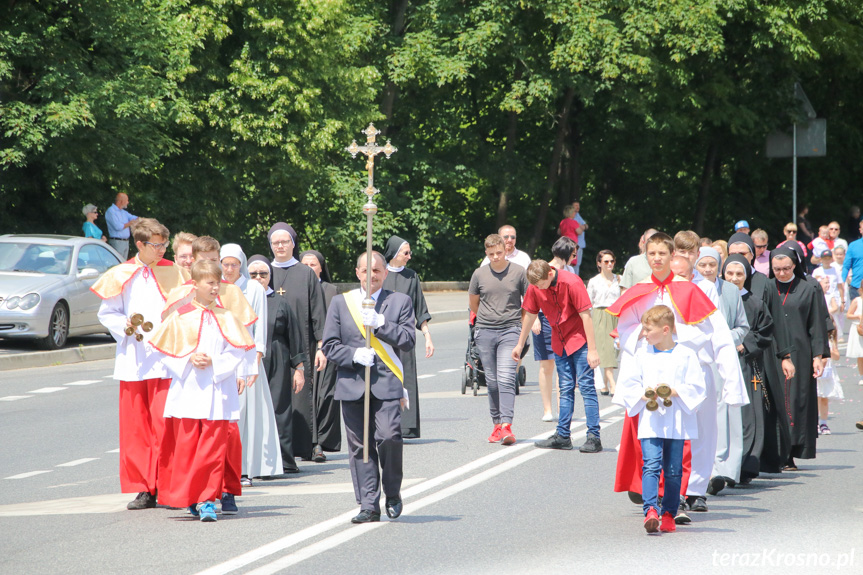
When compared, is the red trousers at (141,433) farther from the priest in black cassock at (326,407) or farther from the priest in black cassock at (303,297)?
the priest in black cassock at (326,407)

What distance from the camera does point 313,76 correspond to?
30812 millimetres

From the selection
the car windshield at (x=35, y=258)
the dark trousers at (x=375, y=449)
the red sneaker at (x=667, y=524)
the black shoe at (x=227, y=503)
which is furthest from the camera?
the car windshield at (x=35, y=258)

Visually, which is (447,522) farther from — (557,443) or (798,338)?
(798,338)

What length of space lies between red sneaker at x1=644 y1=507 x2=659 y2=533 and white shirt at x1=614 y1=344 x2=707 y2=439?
1.49ft

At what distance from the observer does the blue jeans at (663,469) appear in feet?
25.9

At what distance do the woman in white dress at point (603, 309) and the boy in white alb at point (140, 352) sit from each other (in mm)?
7872

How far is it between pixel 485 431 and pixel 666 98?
27.0 meters

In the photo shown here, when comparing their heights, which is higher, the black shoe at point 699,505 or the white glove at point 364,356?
the white glove at point 364,356

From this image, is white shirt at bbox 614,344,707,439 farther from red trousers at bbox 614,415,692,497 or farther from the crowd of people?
red trousers at bbox 614,415,692,497

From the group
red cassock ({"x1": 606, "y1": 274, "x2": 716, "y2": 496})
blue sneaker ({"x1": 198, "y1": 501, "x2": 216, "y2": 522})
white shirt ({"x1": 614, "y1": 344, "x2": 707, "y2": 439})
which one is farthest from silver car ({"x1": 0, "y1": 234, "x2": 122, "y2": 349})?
white shirt ({"x1": 614, "y1": 344, "x2": 707, "y2": 439})

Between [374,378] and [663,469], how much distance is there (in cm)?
186

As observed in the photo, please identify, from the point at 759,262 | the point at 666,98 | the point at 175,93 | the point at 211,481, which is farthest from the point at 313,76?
the point at 211,481

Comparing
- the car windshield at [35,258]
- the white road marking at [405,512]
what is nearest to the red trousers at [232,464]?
the white road marking at [405,512]

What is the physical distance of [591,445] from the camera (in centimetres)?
1138
